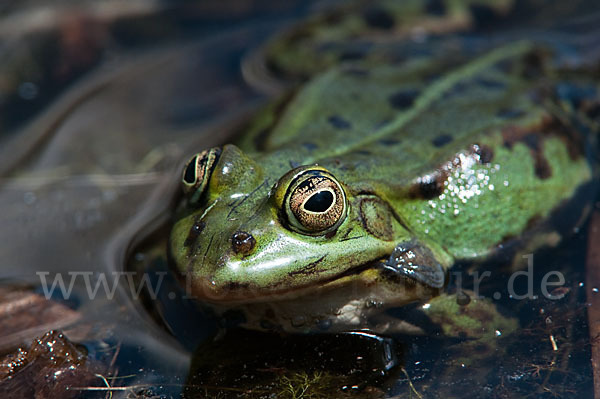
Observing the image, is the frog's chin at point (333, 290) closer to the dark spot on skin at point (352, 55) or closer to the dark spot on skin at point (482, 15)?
the dark spot on skin at point (352, 55)

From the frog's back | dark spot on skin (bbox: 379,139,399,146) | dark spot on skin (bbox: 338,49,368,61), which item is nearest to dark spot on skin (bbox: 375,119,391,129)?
the frog's back

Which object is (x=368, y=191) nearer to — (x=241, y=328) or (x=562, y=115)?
(x=241, y=328)

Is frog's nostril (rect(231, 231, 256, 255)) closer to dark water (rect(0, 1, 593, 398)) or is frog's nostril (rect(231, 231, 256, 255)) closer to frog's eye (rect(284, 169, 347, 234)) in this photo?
frog's eye (rect(284, 169, 347, 234))

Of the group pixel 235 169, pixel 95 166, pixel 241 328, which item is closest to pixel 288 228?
pixel 235 169

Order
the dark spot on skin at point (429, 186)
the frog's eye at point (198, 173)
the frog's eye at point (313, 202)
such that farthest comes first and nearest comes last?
the dark spot on skin at point (429, 186) → the frog's eye at point (198, 173) → the frog's eye at point (313, 202)

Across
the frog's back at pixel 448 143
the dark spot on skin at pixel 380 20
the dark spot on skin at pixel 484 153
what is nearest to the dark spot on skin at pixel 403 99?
the frog's back at pixel 448 143

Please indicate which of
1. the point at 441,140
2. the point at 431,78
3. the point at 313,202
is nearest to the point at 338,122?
the point at 441,140
